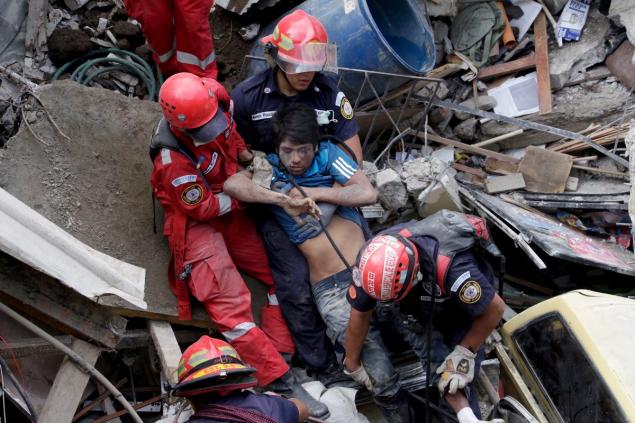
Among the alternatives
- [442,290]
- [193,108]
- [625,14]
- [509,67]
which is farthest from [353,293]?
[625,14]

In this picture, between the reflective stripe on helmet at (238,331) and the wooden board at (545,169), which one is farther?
the wooden board at (545,169)

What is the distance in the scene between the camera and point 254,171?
4.76 meters

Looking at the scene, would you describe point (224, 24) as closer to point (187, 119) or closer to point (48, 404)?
point (187, 119)

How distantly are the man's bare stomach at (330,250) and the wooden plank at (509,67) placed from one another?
311cm

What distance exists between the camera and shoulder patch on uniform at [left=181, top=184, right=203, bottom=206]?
4418mm

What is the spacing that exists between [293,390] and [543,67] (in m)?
4.26

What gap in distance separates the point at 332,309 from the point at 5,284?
2092 millimetres

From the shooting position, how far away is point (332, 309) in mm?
4660

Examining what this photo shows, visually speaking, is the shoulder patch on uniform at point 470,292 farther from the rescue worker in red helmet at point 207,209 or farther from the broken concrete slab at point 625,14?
the broken concrete slab at point 625,14

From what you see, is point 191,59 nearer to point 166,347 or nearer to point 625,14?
point 166,347

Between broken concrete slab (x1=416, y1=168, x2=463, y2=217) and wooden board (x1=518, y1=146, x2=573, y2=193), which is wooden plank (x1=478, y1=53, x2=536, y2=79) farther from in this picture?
broken concrete slab (x1=416, y1=168, x2=463, y2=217)

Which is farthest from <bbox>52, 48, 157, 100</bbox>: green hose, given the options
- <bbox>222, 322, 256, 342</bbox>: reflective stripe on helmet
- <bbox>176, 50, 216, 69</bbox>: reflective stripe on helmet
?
<bbox>222, 322, 256, 342</bbox>: reflective stripe on helmet

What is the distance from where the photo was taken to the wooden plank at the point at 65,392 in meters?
3.44

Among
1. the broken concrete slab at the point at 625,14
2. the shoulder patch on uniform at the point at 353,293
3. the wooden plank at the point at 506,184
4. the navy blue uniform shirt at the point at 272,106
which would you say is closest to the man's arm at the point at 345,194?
the navy blue uniform shirt at the point at 272,106
